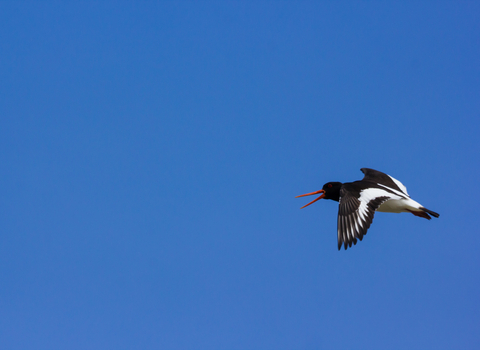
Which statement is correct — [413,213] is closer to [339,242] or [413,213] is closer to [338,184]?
[338,184]

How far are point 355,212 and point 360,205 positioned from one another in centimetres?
26

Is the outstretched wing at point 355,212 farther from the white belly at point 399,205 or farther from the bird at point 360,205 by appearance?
the white belly at point 399,205

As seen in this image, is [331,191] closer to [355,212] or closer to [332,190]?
[332,190]

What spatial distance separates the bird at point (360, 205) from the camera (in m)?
10.0

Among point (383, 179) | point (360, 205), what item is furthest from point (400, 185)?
point (360, 205)

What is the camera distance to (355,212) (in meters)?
10.3

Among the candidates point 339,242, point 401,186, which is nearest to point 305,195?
point 401,186

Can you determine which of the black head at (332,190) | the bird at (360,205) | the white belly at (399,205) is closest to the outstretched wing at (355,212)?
the bird at (360,205)

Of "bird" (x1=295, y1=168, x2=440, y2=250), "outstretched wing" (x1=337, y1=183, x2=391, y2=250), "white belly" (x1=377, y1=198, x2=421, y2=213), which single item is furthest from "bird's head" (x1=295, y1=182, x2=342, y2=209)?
"outstretched wing" (x1=337, y1=183, x2=391, y2=250)

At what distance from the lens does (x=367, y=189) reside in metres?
11.4

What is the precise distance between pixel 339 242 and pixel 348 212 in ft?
2.67

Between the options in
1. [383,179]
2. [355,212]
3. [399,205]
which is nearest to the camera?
[355,212]

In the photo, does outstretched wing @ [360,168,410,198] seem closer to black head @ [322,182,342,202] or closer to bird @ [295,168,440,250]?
bird @ [295,168,440,250]

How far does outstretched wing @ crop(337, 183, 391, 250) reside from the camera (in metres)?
9.95
